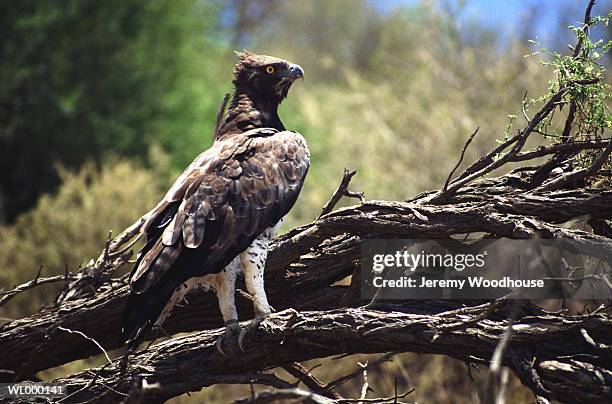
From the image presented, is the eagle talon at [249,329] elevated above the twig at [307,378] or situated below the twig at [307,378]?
above

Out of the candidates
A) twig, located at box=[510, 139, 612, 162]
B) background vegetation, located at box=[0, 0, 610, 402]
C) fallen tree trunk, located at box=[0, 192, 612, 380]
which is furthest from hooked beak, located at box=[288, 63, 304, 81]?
background vegetation, located at box=[0, 0, 610, 402]

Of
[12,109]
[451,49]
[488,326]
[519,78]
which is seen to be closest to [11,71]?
[12,109]

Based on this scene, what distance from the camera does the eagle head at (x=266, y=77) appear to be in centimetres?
590

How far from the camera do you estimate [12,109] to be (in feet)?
49.3

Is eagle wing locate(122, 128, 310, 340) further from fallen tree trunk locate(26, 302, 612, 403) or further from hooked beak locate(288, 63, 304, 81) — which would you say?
hooked beak locate(288, 63, 304, 81)

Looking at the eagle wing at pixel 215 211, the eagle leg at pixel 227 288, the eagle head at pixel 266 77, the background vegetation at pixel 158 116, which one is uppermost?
the background vegetation at pixel 158 116

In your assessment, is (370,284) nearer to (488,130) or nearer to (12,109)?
(488,130)

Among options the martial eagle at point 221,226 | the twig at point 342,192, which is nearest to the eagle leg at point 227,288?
the martial eagle at point 221,226

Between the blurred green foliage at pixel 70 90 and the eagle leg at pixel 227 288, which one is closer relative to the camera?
the eagle leg at pixel 227 288

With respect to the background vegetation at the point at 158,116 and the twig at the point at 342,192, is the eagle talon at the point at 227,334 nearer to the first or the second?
the twig at the point at 342,192

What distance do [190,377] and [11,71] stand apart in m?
11.3

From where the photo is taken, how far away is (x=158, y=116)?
1644 cm

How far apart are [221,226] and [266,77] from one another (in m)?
1.46

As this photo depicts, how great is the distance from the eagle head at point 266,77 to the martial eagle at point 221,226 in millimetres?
405
